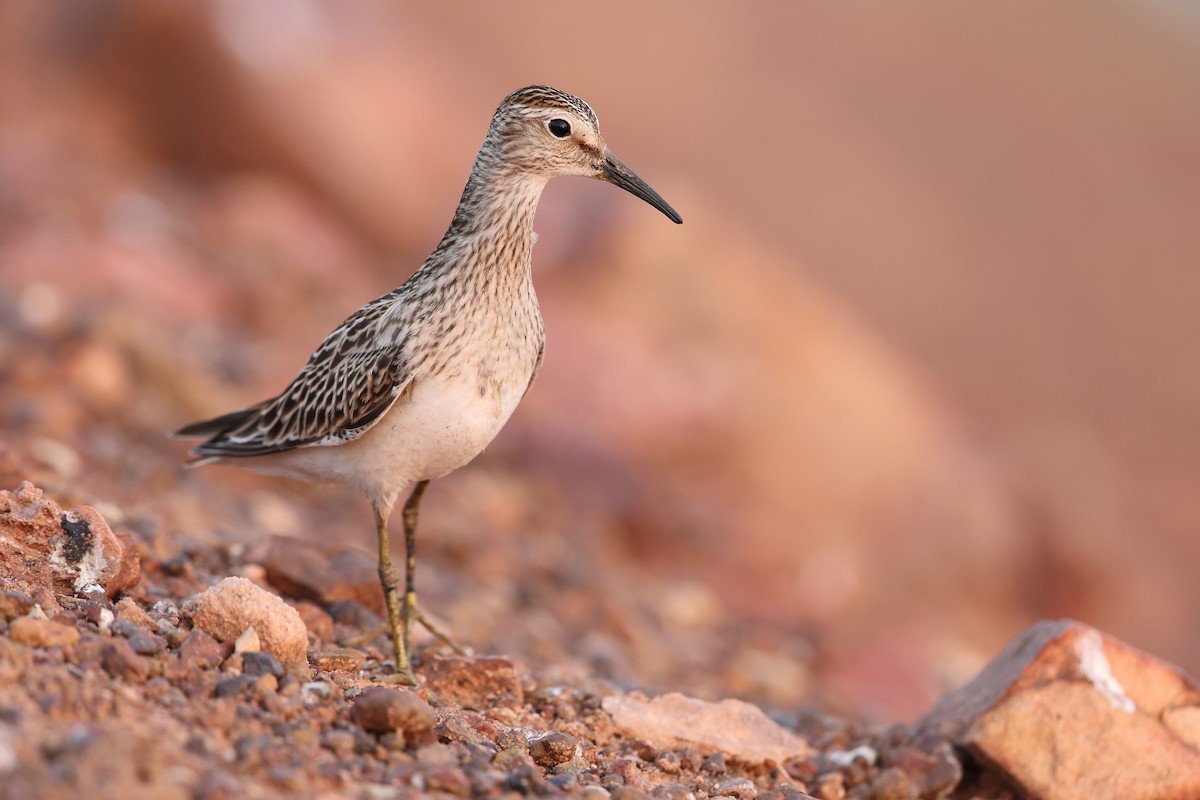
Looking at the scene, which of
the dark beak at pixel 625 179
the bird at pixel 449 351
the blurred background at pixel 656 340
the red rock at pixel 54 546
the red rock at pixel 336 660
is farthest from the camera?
the blurred background at pixel 656 340

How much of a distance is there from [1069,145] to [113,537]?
31781 millimetres

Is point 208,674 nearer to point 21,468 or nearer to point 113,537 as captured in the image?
point 113,537

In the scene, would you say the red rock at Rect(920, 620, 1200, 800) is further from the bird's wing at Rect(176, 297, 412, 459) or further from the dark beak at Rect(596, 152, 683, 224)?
the bird's wing at Rect(176, 297, 412, 459)

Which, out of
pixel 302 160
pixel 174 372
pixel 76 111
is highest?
pixel 76 111

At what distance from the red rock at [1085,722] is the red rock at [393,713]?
279cm

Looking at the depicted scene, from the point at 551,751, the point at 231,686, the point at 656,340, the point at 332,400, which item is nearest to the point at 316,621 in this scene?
the point at 332,400

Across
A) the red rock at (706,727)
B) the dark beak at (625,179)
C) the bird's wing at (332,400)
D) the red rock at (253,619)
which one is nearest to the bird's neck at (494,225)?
the dark beak at (625,179)

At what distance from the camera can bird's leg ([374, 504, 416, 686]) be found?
21.1 ft

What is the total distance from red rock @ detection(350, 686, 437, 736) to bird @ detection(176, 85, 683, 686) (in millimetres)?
1358

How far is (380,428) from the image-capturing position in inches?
264

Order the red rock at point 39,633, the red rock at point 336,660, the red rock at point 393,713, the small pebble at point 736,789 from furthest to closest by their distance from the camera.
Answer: the red rock at point 336,660 < the small pebble at point 736,789 < the red rock at point 393,713 < the red rock at point 39,633

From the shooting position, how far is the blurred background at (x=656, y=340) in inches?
412

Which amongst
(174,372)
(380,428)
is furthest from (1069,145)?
(380,428)

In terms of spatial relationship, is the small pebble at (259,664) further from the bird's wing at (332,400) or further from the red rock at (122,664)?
the bird's wing at (332,400)
